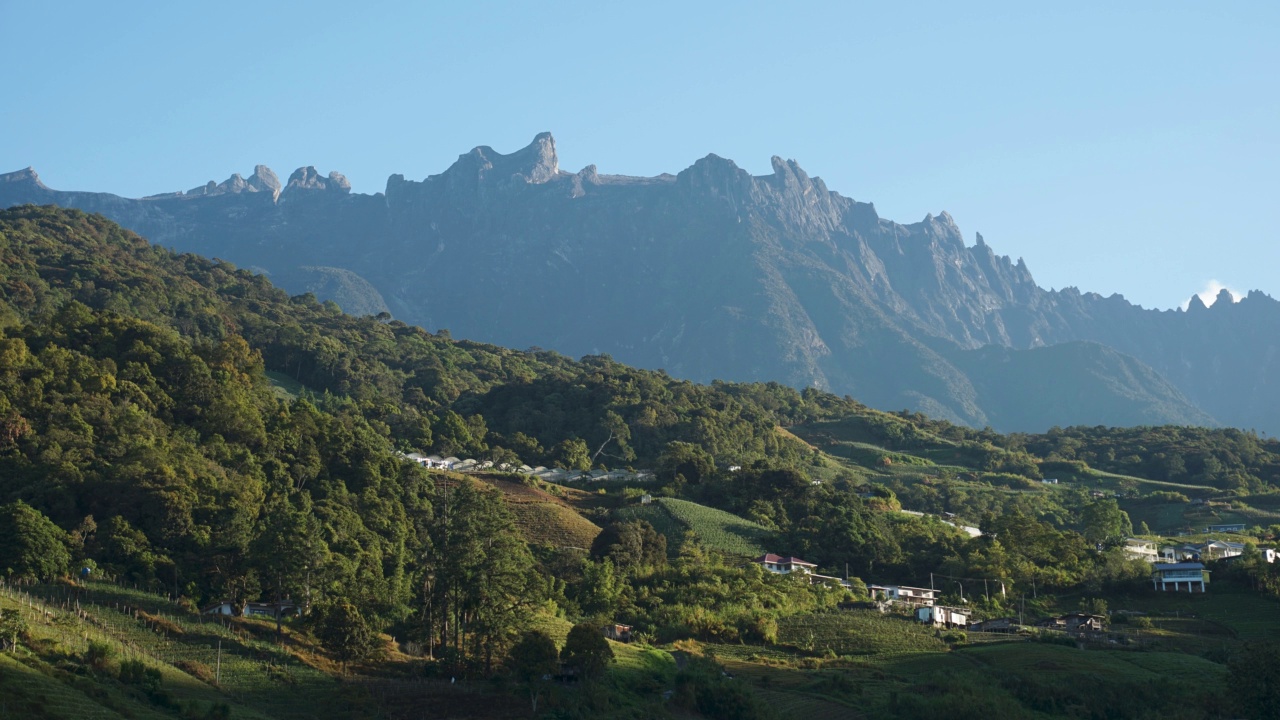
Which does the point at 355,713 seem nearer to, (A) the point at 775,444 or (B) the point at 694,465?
(B) the point at 694,465

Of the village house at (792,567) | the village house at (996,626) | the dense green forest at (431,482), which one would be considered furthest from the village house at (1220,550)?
the village house at (792,567)

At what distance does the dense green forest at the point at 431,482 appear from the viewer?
153 ft

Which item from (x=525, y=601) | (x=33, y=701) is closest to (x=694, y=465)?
(x=525, y=601)

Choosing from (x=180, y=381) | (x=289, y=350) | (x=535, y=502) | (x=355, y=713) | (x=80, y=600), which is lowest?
(x=355, y=713)

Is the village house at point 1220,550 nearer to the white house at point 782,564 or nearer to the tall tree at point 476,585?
the white house at point 782,564

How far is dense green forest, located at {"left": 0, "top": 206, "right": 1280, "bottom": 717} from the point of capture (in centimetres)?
4662

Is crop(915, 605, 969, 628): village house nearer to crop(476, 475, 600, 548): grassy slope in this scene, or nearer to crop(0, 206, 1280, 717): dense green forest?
crop(0, 206, 1280, 717): dense green forest

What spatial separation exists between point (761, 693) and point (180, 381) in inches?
1483

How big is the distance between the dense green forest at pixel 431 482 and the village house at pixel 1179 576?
922 mm

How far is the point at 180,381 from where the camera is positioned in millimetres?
66188

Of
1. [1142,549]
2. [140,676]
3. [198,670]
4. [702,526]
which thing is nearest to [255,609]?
[198,670]

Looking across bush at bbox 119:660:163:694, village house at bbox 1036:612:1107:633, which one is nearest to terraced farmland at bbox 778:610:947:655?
village house at bbox 1036:612:1107:633

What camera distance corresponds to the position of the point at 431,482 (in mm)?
67625

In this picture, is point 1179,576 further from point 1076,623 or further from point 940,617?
point 940,617
